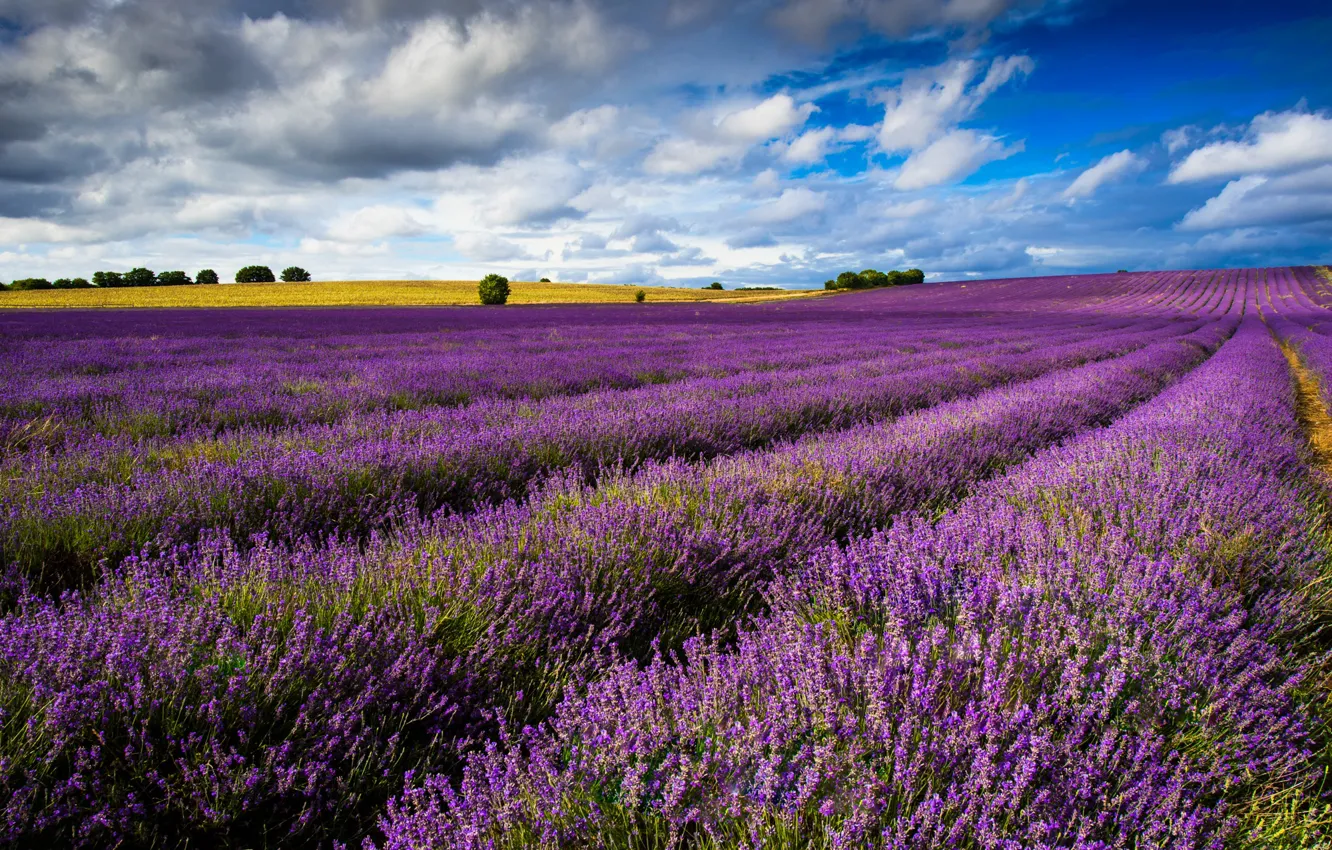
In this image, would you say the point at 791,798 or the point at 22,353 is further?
the point at 22,353

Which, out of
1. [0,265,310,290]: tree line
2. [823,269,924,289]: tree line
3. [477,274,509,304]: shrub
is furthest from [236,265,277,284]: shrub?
[823,269,924,289]: tree line

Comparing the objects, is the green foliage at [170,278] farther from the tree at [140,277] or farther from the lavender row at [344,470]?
the lavender row at [344,470]

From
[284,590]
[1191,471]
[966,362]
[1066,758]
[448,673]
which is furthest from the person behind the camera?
[966,362]

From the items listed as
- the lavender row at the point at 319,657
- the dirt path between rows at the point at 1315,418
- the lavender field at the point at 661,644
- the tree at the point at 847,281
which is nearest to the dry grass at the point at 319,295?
the tree at the point at 847,281

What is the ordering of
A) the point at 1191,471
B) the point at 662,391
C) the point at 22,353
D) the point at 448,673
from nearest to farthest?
the point at 448,673 → the point at 1191,471 → the point at 662,391 → the point at 22,353

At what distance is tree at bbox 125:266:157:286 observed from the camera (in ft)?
177

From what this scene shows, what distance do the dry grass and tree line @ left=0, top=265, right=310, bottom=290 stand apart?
7594 mm

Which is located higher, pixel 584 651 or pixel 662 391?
pixel 662 391

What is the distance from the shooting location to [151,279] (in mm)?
55250

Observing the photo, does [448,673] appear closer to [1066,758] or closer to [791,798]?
[791,798]

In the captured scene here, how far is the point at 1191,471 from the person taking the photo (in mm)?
2764

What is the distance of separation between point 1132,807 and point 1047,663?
0.33 metres

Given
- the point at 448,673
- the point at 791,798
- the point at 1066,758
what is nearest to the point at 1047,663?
the point at 1066,758

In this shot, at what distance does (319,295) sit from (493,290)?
1188 centimetres
